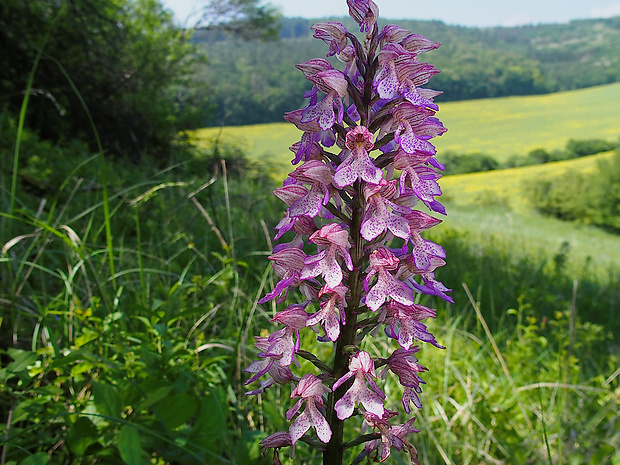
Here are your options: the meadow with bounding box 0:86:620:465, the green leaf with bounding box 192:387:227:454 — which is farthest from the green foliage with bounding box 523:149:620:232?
the green leaf with bounding box 192:387:227:454

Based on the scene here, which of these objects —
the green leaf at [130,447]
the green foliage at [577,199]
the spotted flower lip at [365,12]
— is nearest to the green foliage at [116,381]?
the green leaf at [130,447]

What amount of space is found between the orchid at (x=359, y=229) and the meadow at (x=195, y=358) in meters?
0.48

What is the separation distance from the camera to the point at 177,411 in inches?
59.1

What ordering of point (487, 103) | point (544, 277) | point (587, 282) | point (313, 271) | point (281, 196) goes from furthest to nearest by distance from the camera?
point (487, 103), point (587, 282), point (544, 277), point (281, 196), point (313, 271)

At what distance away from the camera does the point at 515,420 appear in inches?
A: 97.4

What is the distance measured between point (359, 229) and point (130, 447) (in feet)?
2.86

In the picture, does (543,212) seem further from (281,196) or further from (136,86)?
(281,196)

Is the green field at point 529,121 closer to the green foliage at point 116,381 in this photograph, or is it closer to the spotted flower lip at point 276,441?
the green foliage at point 116,381

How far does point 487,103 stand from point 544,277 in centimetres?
3978

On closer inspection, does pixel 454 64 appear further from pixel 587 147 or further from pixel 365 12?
pixel 365 12

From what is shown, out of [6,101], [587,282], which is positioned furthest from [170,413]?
[6,101]

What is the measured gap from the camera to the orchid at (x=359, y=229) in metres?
1.00

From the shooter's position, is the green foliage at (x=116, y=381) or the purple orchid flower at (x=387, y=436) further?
the green foliage at (x=116, y=381)

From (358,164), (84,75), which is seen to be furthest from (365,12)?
(84,75)
